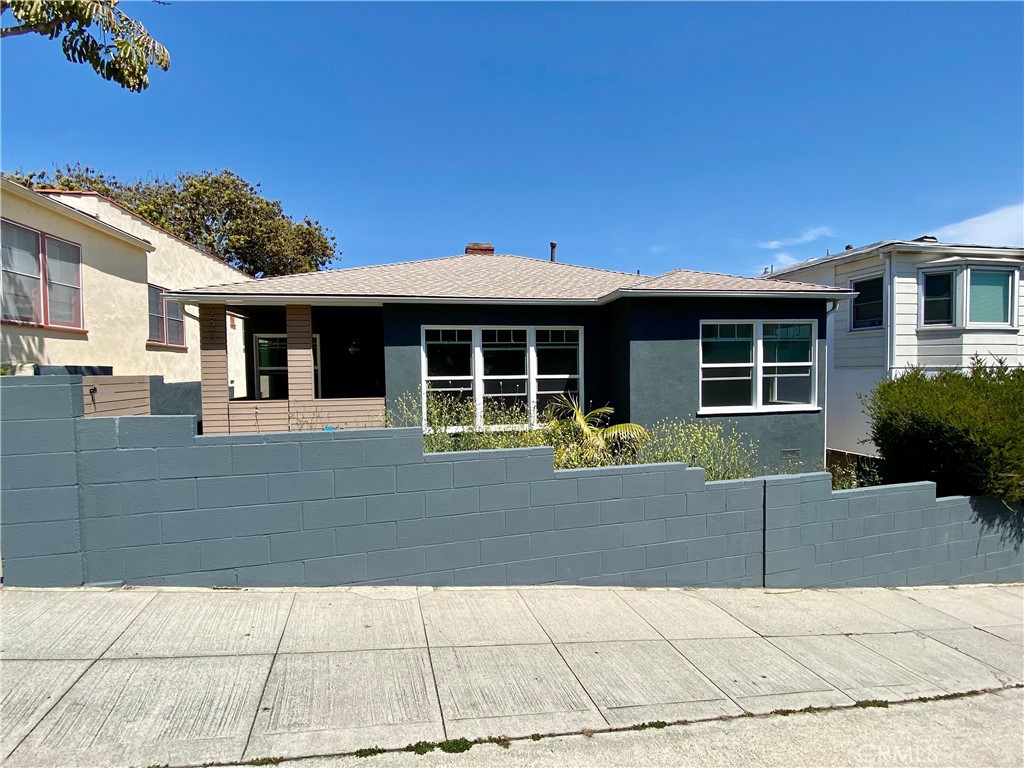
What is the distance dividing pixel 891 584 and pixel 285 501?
695cm

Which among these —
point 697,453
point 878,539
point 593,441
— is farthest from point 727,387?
point 593,441

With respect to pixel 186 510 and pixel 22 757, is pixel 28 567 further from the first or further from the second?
pixel 22 757

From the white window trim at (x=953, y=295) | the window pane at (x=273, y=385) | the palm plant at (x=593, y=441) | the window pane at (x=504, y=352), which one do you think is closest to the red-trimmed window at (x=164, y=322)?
the window pane at (x=273, y=385)

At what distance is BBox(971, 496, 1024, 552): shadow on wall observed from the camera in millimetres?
7148

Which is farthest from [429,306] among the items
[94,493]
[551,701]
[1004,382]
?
[1004,382]

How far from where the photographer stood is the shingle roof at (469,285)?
9.81 m

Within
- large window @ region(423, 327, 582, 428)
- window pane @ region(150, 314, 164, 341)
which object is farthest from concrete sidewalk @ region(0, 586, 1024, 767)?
window pane @ region(150, 314, 164, 341)

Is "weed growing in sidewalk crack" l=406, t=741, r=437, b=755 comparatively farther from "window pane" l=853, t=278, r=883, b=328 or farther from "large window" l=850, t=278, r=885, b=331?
"window pane" l=853, t=278, r=883, b=328

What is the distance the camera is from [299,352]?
33.9ft

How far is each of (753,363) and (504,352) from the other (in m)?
4.78

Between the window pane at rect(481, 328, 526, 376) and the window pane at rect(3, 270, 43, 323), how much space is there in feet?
25.5

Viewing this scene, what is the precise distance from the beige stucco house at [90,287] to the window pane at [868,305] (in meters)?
15.0

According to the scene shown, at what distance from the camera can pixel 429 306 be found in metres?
10.4

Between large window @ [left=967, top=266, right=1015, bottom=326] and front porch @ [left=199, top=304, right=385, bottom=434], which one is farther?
large window @ [left=967, top=266, right=1015, bottom=326]
